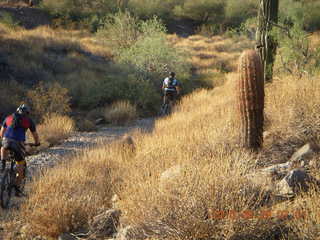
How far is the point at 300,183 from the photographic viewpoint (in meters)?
4.05

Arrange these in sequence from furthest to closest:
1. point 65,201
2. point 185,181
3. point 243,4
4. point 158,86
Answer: point 243,4, point 158,86, point 65,201, point 185,181

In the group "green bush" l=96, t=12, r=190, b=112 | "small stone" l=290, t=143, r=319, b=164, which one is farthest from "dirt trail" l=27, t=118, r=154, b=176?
"small stone" l=290, t=143, r=319, b=164

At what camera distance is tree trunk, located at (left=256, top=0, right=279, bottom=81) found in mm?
8273

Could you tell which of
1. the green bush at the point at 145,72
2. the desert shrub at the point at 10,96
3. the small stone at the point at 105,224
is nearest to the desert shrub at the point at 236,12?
the green bush at the point at 145,72

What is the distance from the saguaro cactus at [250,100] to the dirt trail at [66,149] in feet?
13.4

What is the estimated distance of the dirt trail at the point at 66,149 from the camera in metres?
5.88

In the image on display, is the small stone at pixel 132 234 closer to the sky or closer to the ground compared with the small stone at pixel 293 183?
closer to the ground

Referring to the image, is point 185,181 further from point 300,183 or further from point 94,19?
point 94,19

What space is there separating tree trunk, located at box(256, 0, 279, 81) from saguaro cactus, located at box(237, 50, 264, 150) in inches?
110

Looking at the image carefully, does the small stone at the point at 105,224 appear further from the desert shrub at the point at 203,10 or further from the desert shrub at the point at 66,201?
the desert shrub at the point at 203,10

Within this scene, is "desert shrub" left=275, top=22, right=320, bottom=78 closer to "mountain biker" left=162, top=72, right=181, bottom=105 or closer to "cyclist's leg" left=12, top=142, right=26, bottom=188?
"mountain biker" left=162, top=72, right=181, bottom=105

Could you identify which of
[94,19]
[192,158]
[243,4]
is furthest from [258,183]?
[243,4]

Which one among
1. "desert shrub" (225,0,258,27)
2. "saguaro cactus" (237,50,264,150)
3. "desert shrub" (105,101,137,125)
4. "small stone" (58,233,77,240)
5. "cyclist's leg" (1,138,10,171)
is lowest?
"desert shrub" (105,101,137,125)

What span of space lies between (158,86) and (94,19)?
58.1 feet
